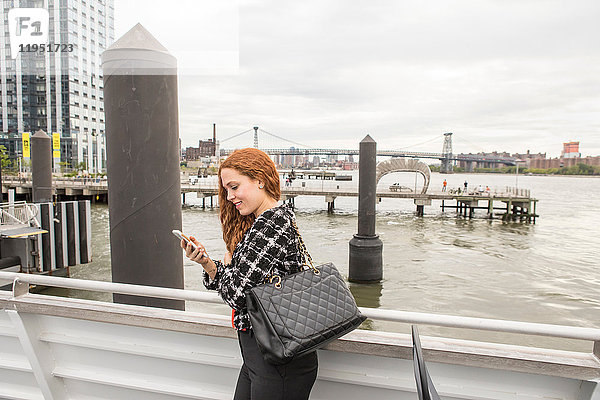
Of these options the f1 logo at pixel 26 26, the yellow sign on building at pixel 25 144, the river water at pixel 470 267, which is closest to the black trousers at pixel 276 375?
the f1 logo at pixel 26 26

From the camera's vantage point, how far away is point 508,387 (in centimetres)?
188

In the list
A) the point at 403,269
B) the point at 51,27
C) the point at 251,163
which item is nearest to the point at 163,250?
the point at 251,163

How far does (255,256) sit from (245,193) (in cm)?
30

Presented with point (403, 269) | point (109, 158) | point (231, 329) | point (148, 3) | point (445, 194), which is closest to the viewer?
point (148, 3)

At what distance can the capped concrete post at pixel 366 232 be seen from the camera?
12.0m

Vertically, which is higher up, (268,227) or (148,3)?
(148,3)

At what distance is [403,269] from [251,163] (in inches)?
553

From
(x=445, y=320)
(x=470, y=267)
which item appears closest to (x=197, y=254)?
(x=445, y=320)

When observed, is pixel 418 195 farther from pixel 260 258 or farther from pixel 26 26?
pixel 260 258

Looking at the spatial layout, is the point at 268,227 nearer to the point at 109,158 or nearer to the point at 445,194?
the point at 109,158

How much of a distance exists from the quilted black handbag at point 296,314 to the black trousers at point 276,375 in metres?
0.15

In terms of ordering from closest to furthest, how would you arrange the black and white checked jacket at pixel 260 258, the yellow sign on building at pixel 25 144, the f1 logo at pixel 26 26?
A: the black and white checked jacket at pixel 260 258 < the f1 logo at pixel 26 26 < the yellow sign on building at pixel 25 144

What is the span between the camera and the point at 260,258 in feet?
5.27

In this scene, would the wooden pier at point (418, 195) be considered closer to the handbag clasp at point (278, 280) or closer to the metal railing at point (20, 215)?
the metal railing at point (20, 215)
